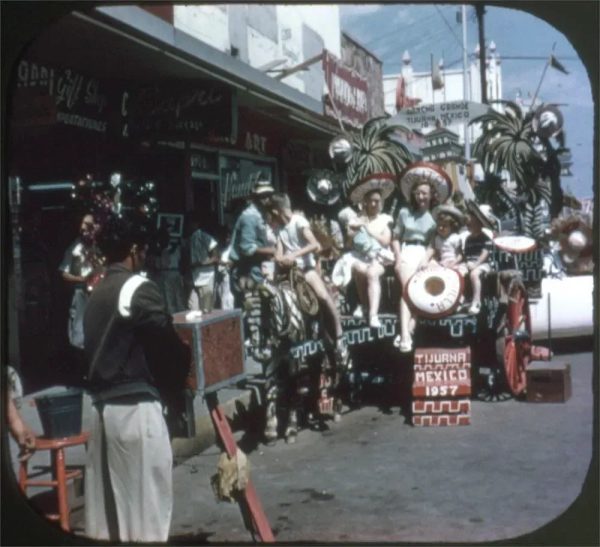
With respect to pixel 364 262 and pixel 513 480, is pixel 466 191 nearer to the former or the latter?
pixel 364 262

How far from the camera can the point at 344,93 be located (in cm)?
512

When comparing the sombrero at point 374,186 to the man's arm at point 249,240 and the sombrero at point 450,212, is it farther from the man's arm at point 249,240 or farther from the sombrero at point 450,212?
the man's arm at point 249,240

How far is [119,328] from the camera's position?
14.4 feet

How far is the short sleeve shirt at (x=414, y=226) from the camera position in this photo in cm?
533

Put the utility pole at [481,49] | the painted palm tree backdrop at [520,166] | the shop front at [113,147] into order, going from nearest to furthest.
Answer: the utility pole at [481,49] → the shop front at [113,147] → the painted palm tree backdrop at [520,166]

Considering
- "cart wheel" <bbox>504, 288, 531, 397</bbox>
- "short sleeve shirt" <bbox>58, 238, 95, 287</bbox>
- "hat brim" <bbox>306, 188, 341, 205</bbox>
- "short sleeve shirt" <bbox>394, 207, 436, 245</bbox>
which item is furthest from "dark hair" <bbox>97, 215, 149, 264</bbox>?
"cart wheel" <bbox>504, 288, 531, 397</bbox>

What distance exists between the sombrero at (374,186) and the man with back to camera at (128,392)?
1.07 m

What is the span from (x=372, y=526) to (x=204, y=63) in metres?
2.26

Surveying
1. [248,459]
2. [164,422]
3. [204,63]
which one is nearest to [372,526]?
[248,459]

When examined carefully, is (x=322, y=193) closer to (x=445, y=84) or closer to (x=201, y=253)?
(x=201, y=253)

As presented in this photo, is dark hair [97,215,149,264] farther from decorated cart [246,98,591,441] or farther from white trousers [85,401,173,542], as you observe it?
decorated cart [246,98,591,441]

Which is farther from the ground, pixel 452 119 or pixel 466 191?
pixel 452 119

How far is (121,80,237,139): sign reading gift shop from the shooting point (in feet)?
15.6

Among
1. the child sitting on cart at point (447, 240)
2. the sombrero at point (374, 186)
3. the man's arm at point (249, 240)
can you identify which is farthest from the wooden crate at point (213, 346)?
the child sitting on cart at point (447, 240)
